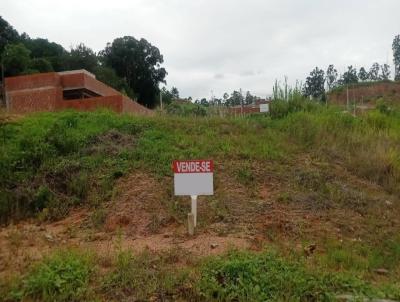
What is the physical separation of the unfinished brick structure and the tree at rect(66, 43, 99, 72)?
40.6 feet

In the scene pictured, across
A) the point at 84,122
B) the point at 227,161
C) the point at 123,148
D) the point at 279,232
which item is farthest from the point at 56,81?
the point at 279,232

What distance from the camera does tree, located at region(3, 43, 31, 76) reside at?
21.6 m

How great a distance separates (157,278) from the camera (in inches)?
149

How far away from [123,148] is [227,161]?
1795 millimetres

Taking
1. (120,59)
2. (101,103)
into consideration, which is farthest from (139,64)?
(101,103)

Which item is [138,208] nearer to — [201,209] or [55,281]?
[201,209]

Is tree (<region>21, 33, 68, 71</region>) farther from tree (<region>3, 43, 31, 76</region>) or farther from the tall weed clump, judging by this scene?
the tall weed clump

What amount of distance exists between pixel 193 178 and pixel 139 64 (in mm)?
26519

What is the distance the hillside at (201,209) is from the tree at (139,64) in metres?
21.4

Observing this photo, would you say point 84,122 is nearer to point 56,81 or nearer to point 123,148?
point 123,148

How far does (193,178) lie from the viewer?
4.95 metres

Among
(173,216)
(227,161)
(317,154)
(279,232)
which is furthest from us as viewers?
(317,154)

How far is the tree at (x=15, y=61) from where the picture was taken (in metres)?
21.6

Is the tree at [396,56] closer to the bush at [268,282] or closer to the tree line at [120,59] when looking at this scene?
the tree line at [120,59]
